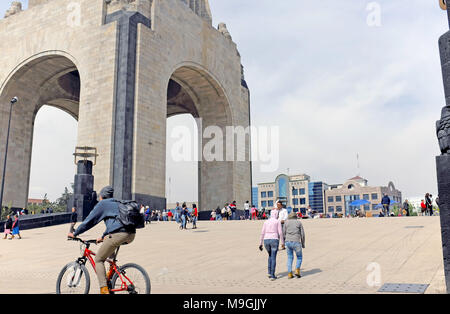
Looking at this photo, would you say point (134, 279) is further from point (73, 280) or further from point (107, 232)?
point (73, 280)

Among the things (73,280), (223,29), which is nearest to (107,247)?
(73,280)

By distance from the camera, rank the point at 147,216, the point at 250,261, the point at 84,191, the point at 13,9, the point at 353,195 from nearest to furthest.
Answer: the point at 250,261
the point at 147,216
the point at 84,191
the point at 13,9
the point at 353,195

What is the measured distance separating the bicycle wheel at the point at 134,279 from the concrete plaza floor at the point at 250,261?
158cm

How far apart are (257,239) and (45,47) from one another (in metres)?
25.5

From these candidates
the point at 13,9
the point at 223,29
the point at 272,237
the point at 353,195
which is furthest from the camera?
the point at 353,195

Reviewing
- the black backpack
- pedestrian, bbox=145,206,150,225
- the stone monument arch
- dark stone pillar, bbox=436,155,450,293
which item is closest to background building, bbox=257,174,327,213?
the stone monument arch

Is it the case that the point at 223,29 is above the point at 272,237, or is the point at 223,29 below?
above

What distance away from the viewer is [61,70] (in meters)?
34.9

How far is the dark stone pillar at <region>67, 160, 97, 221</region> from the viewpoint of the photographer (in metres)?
24.5

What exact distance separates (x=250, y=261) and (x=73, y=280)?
205 inches

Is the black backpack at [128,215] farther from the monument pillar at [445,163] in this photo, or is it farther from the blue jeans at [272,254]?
the monument pillar at [445,163]

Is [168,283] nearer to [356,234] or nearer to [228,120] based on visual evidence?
[356,234]

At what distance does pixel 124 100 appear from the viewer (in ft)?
90.9

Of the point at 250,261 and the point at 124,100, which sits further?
the point at 124,100
